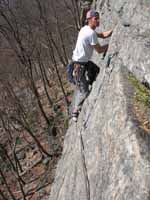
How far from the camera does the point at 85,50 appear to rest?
7.91 m

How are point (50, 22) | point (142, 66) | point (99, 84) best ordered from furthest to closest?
point (50, 22) → point (99, 84) → point (142, 66)

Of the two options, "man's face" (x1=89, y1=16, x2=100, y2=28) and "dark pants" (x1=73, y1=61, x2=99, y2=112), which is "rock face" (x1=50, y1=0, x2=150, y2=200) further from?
"man's face" (x1=89, y1=16, x2=100, y2=28)

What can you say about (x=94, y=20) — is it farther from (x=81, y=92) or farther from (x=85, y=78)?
(x=81, y=92)

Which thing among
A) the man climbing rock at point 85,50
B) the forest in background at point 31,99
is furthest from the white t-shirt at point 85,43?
the forest in background at point 31,99

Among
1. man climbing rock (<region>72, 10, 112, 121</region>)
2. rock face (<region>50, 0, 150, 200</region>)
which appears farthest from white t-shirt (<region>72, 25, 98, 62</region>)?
rock face (<region>50, 0, 150, 200</region>)

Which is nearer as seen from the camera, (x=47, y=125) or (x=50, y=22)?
(x=47, y=125)

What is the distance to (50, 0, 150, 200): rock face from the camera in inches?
190

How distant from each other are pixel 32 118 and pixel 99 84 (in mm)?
21406

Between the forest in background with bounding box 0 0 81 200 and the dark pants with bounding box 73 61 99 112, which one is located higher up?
the dark pants with bounding box 73 61 99 112

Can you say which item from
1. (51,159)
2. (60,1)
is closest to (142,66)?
(51,159)

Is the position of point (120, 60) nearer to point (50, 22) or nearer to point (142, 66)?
point (142, 66)

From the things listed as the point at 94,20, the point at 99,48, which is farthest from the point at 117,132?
the point at 94,20

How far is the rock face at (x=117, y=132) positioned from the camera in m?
4.83

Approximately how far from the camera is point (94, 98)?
7.77 m
